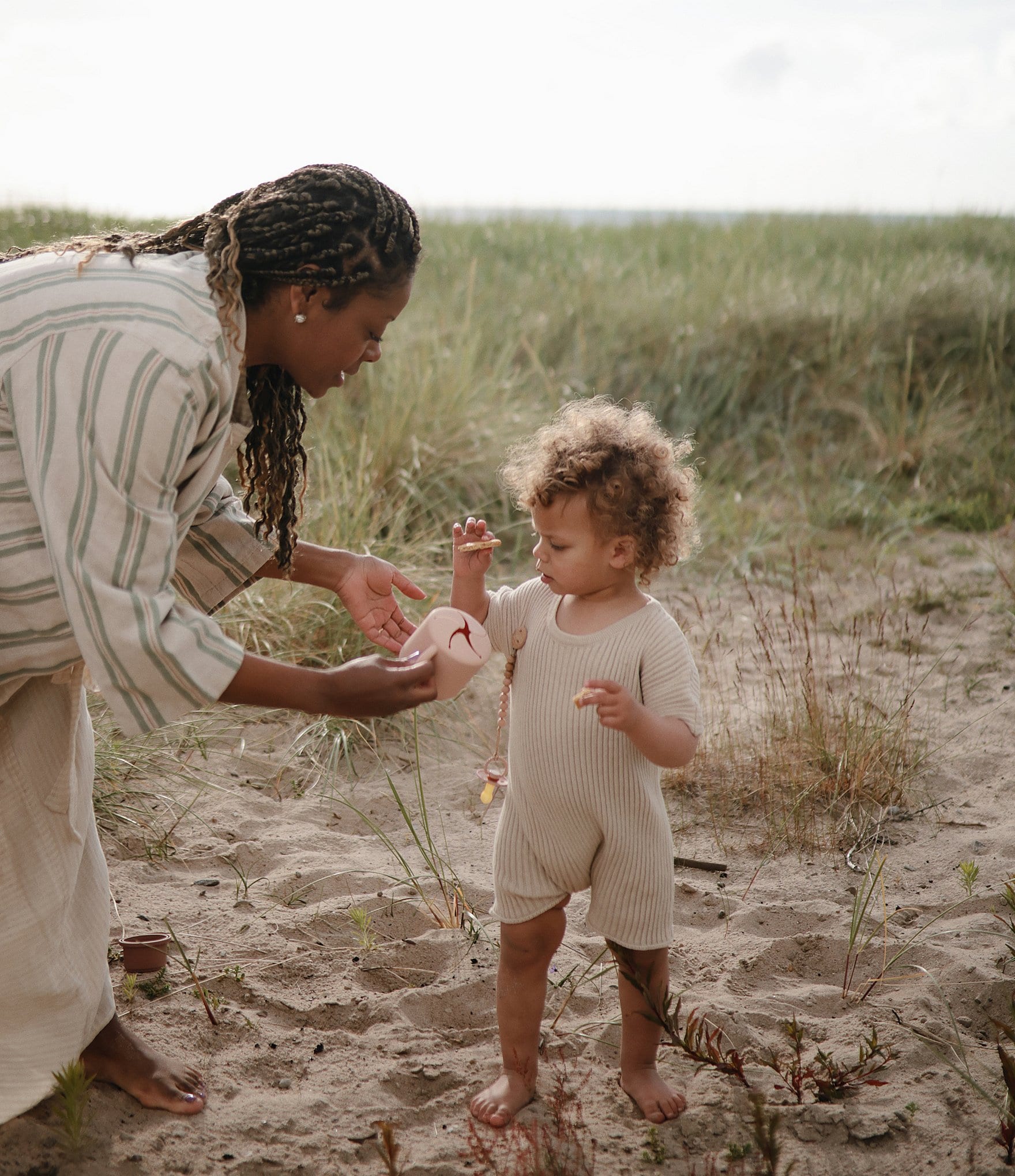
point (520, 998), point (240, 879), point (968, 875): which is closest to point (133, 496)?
point (520, 998)

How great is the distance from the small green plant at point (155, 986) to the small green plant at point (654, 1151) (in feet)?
3.81

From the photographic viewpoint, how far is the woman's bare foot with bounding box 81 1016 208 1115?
2.20 metres

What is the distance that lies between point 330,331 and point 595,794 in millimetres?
984

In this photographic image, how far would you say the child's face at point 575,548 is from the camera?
2.09m

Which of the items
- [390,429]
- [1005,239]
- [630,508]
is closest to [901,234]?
[1005,239]

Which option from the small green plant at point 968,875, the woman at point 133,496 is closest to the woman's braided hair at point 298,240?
the woman at point 133,496

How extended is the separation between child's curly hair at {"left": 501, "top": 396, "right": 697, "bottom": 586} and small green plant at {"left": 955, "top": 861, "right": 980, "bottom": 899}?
121 centimetres

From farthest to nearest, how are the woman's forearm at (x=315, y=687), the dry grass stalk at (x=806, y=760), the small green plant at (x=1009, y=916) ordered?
the dry grass stalk at (x=806, y=760), the small green plant at (x=1009, y=916), the woman's forearm at (x=315, y=687)

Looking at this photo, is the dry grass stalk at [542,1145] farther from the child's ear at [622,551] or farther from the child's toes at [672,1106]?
the child's ear at [622,551]

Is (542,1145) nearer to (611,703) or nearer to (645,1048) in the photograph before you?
(645,1048)

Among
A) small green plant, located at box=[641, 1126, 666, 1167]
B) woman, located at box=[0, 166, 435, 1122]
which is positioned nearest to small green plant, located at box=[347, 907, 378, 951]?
woman, located at box=[0, 166, 435, 1122]

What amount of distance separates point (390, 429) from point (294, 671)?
3.69 m

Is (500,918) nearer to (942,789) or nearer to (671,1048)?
(671,1048)

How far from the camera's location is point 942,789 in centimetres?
362
